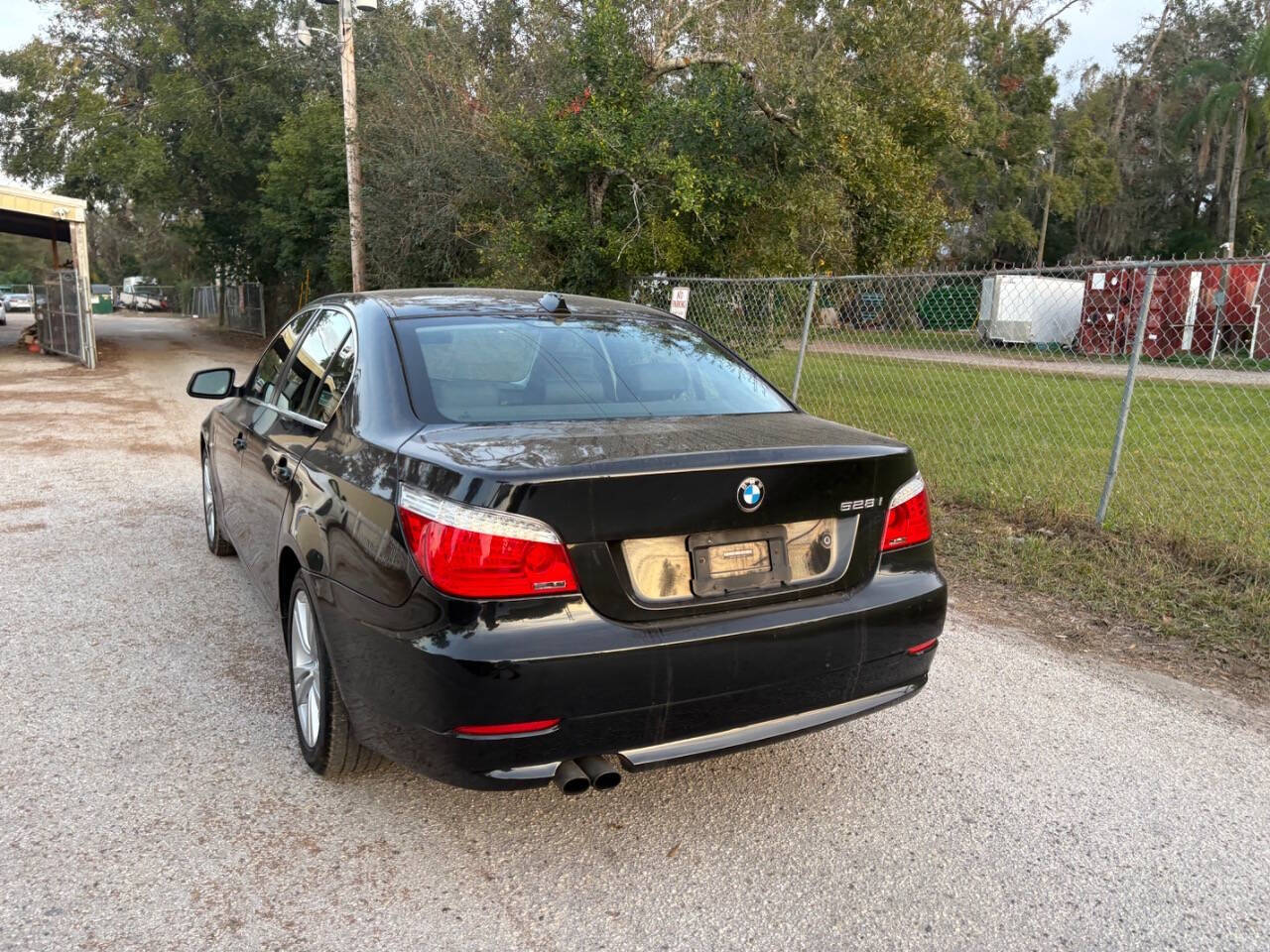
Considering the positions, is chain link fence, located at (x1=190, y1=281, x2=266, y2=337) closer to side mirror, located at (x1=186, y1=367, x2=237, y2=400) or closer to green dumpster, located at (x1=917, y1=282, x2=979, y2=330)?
green dumpster, located at (x1=917, y1=282, x2=979, y2=330)

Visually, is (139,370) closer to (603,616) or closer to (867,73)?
(867,73)

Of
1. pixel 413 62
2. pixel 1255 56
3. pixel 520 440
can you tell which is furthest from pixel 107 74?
pixel 1255 56

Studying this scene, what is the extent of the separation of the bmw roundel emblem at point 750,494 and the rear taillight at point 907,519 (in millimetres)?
543

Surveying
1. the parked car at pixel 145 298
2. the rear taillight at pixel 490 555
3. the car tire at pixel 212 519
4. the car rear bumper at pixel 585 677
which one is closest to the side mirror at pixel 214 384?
the car tire at pixel 212 519

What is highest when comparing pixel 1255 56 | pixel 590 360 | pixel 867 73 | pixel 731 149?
pixel 1255 56

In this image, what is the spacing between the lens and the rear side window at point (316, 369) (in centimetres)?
350

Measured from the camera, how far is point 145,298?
208ft

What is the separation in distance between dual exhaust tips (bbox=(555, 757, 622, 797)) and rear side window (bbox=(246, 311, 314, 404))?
96.6 inches

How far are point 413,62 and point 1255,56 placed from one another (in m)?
38.2

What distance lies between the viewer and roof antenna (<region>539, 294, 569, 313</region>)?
376cm

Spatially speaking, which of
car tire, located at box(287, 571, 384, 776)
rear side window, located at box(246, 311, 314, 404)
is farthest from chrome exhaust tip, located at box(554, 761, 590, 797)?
rear side window, located at box(246, 311, 314, 404)

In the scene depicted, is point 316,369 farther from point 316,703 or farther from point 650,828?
point 650,828

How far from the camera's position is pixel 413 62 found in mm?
17312

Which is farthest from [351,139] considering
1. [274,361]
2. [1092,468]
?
[274,361]
